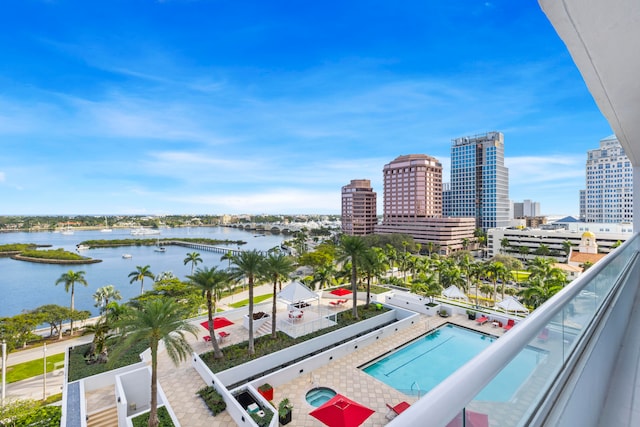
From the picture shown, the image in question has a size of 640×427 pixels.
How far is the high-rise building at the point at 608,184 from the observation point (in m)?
58.1

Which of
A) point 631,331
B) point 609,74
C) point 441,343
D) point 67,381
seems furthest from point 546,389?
point 441,343

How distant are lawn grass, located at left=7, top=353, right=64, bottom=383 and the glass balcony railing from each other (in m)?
19.7

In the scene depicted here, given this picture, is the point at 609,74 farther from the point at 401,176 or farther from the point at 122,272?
the point at 401,176

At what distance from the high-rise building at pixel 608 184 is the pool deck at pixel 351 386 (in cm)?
6987

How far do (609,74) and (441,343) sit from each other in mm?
15436

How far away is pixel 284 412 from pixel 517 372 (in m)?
10.1

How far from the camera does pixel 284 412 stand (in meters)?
9.34

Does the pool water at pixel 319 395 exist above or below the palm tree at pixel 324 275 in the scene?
below

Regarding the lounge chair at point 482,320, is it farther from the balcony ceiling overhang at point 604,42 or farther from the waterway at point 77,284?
the waterway at point 77,284

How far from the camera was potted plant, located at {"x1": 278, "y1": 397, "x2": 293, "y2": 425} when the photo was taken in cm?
924

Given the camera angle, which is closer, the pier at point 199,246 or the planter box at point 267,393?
the planter box at point 267,393

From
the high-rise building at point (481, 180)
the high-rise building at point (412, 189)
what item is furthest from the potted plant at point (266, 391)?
the high-rise building at point (481, 180)

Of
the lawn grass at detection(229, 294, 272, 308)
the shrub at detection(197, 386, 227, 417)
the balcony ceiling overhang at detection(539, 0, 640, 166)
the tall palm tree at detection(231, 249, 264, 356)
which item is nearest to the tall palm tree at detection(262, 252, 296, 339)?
the tall palm tree at detection(231, 249, 264, 356)

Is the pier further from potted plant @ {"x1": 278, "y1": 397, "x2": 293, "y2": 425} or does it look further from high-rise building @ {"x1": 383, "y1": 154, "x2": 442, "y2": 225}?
potted plant @ {"x1": 278, "y1": 397, "x2": 293, "y2": 425}
